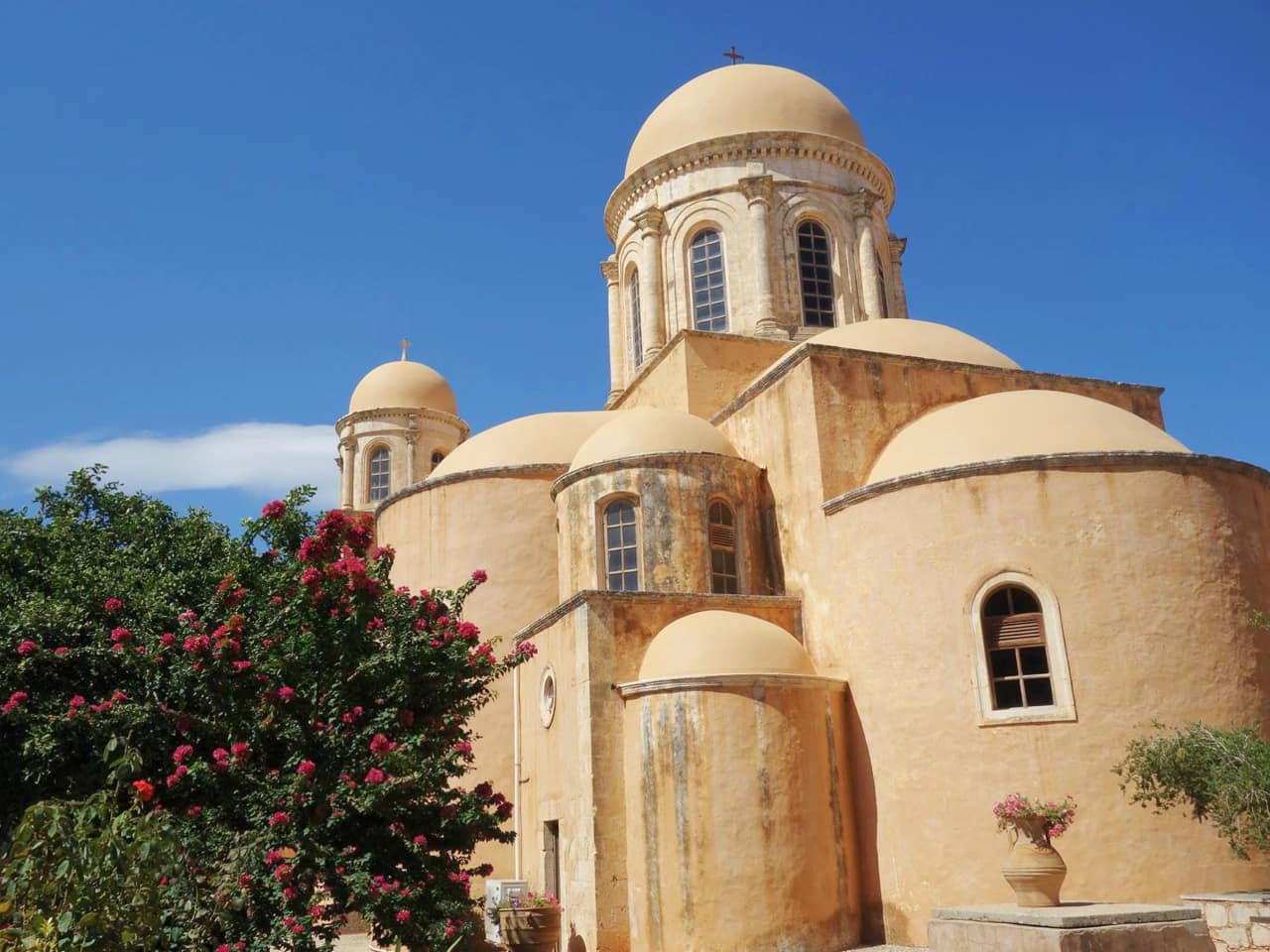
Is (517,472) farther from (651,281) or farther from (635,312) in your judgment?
(635,312)

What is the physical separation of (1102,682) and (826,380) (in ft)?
16.1

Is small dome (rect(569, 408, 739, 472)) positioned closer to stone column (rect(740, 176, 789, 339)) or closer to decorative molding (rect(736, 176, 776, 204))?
stone column (rect(740, 176, 789, 339))

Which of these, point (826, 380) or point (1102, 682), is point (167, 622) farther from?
point (1102, 682)

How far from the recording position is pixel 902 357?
14836mm

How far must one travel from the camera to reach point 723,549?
1456 cm

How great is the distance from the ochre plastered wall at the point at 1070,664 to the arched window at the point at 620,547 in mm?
3169

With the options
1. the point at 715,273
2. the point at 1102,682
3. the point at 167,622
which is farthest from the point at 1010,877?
the point at 715,273

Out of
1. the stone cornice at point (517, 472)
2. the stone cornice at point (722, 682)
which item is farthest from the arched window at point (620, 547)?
the stone cornice at point (517, 472)

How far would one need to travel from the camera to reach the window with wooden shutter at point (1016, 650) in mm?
11742

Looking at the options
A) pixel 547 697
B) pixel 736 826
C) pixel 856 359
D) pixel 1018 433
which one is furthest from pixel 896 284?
pixel 736 826

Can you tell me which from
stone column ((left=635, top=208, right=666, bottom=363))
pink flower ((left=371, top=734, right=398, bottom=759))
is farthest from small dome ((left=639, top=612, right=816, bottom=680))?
stone column ((left=635, top=208, right=666, bottom=363))

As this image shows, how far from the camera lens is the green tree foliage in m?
9.28

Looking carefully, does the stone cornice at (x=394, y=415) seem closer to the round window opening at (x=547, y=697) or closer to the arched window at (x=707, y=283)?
the arched window at (x=707, y=283)

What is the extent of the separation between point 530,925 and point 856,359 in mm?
7880
